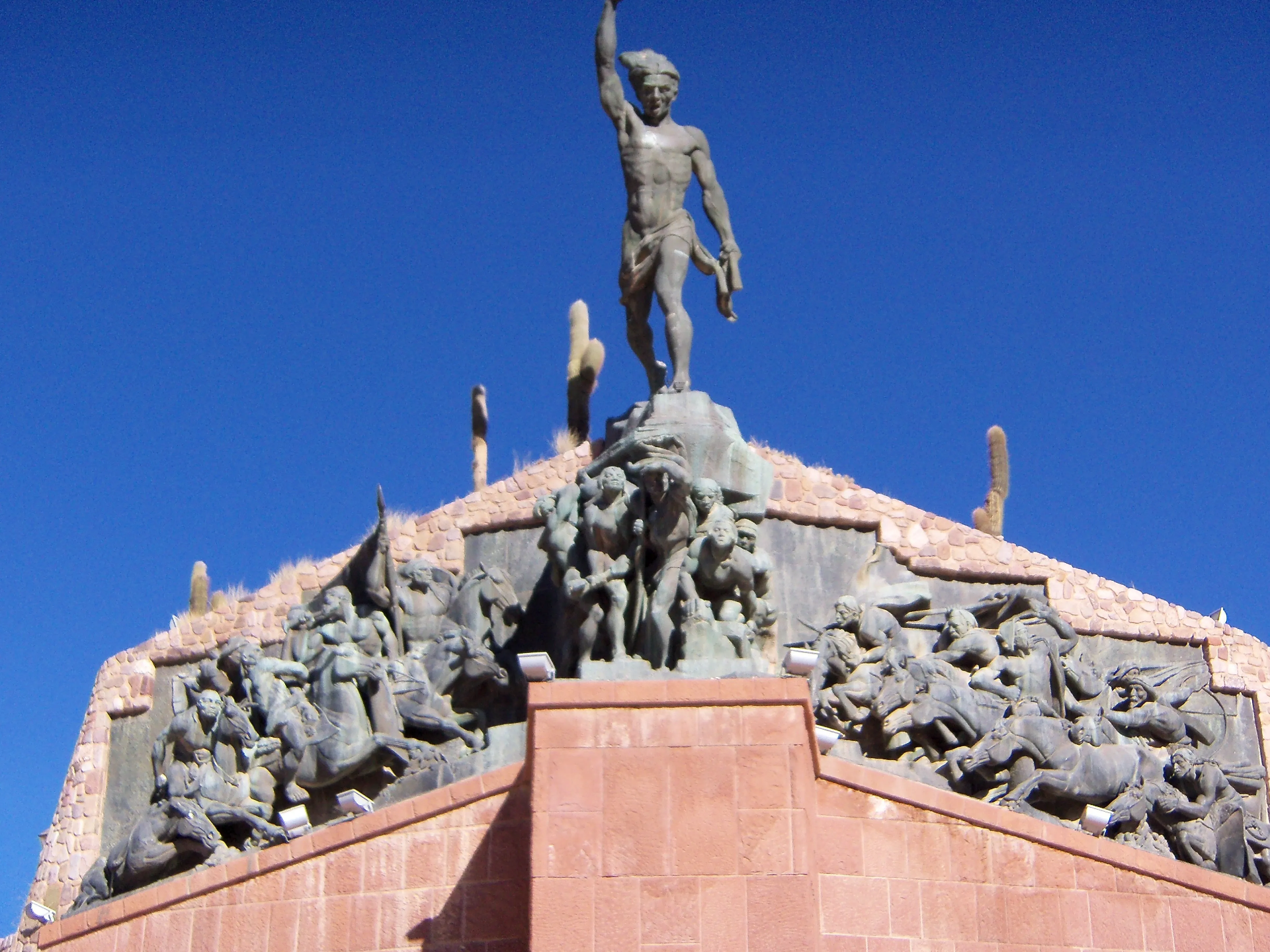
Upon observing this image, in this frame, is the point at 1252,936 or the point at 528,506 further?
the point at 528,506

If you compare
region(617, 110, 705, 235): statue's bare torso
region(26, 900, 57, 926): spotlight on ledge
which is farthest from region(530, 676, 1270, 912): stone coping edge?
region(617, 110, 705, 235): statue's bare torso

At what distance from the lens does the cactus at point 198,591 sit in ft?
A: 75.0

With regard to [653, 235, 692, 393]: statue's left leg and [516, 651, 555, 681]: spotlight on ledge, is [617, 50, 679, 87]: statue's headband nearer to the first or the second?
[653, 235, 692, 393]: statue's left leg

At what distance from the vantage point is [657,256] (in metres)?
20.8

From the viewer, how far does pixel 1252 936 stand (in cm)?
1553

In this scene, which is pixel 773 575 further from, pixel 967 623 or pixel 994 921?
pixel 994 921

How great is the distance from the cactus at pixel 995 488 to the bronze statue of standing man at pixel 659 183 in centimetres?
443

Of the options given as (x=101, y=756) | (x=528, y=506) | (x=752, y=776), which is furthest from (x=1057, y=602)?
(x=101, y=756)

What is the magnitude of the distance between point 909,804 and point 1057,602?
653cm

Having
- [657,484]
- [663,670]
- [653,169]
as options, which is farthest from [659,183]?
[663,670]

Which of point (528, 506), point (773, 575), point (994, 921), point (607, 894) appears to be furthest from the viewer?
point (528, 506)

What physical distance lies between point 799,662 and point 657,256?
7.12 meters

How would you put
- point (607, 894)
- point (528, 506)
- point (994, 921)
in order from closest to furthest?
point (607, 894) → point (994, 921) → point (528, 506)

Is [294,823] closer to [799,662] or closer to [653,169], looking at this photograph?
[799,662]
